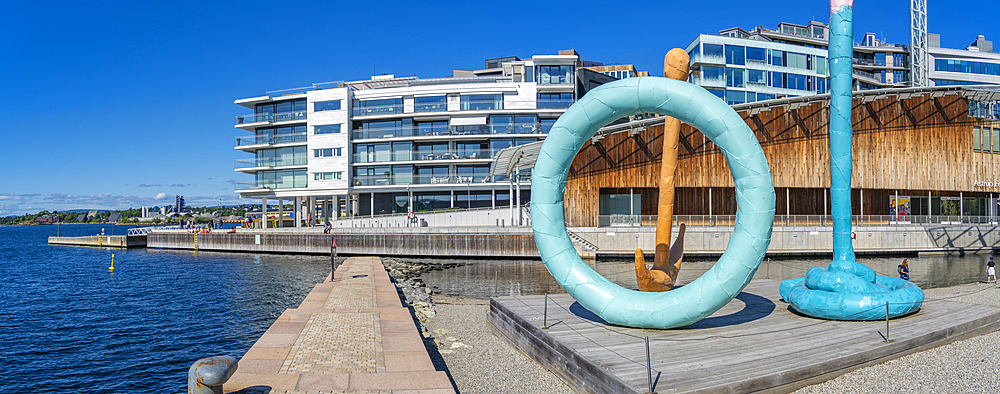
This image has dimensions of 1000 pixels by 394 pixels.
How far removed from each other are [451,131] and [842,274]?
1734 inches

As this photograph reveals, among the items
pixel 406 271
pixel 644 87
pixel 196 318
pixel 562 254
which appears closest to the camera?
pixel 644 87

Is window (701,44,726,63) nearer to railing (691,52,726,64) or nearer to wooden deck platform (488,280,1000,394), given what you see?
railing (691,52,726,64)

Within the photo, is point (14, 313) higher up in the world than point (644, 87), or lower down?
lower down

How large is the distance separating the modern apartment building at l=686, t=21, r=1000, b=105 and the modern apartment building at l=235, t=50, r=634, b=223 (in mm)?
14136

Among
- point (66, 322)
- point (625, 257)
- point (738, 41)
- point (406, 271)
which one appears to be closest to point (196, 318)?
point (66, 322)

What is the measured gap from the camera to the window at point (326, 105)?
5488 centimetres

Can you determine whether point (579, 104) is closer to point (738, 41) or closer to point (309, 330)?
point (309, 330)

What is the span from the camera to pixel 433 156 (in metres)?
54.4

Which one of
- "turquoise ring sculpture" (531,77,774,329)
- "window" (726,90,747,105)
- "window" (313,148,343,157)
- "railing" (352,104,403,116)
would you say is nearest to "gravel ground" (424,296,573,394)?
"turquoise ring sculpture" (531,77,774,329)

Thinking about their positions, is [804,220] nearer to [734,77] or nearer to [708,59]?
[734,77]

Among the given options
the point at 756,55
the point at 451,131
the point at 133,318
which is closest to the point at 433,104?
the point at 451,131

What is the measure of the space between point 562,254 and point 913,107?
39701mm

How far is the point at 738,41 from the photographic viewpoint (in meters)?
57.9

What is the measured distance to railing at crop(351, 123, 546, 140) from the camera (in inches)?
2120
